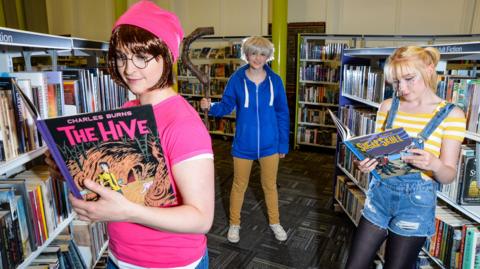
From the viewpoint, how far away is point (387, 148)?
52.5 inches

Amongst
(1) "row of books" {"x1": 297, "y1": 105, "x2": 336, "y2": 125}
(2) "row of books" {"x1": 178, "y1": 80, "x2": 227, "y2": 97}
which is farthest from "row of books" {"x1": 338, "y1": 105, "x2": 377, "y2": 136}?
(2) "row of books" {"x1": 178, "y1": 80, "x2": 227, "y2": 97}

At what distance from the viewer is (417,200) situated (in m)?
1.40

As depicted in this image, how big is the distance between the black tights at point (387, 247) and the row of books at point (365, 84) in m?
1.22

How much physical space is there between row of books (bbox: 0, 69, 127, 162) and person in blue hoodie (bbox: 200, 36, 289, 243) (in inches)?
29.4

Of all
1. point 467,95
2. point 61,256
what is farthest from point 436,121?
point 61,256

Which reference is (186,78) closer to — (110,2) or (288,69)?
(288,69)

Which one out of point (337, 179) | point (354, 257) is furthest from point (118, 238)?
point (337, 179)

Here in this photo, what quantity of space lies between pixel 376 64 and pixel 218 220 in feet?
7.09

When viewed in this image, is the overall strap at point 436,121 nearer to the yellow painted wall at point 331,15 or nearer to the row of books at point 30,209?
the row of books at point 30,209

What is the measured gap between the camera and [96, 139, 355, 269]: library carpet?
251 cm

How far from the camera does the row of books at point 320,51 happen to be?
18.2 ft

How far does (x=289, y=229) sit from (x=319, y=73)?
339cm

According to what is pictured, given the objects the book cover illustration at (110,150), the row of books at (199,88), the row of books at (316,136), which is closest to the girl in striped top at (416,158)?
the book cover illustration at (110,150)

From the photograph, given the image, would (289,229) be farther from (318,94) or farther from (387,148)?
(318,94)
